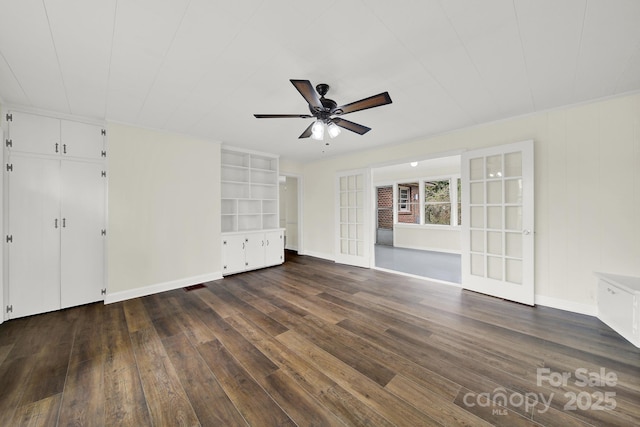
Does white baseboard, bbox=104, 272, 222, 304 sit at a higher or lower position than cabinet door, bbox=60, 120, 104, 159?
lower

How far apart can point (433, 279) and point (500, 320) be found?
5.00ft

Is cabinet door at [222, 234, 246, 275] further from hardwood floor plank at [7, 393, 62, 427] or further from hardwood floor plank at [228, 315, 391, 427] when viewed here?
hardwood floor plank at [7, 393, 62, 427]

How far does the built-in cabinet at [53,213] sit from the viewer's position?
9.39 feet

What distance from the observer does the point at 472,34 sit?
5.74 ft

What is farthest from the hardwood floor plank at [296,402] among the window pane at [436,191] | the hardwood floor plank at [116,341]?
the window pane at [436,191]

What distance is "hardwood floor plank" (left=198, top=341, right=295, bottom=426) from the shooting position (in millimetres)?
1472

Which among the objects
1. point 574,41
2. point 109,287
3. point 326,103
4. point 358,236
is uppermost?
point 574,41

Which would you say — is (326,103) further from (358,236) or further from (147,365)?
(358,236)

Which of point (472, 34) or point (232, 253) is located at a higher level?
point (472, 34)

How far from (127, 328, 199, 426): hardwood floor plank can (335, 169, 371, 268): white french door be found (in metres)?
3.90

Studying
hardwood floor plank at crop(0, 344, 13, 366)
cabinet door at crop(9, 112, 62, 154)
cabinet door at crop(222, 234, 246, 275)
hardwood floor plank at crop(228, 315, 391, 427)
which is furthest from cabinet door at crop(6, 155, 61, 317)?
hardwood floor plank at crop(228, 315, 391, 427)

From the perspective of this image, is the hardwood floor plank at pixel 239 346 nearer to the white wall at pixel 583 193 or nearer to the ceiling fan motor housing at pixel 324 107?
the ceiling fan motor housing at pixel 324 107

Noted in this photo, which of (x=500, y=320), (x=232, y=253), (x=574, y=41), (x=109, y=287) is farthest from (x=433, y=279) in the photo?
(x=109, y=287)

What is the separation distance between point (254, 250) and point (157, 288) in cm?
178
